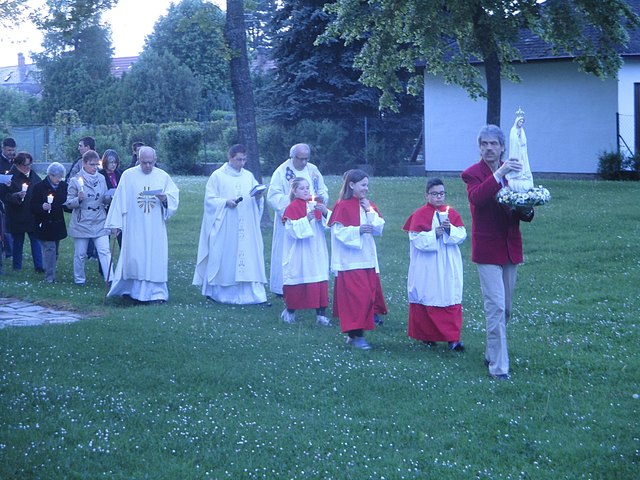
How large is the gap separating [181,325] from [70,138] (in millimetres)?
34083

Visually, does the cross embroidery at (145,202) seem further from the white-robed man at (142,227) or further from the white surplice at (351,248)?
the white surplice at (351,248)

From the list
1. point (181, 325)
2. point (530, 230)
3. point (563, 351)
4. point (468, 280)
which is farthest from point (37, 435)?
point (530, 230)

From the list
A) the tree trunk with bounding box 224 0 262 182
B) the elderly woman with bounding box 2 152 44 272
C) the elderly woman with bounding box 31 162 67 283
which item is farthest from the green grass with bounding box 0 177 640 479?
the tree trunk with bounding box 224 0 262 182

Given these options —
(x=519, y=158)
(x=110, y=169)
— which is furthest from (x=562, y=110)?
(x=519, y=158)

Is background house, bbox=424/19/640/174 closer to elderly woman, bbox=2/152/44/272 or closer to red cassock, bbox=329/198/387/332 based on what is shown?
elderly woman, bbox=2/152/44/272

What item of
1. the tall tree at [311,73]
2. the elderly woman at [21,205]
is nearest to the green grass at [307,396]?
the elderly woman at [21,205]

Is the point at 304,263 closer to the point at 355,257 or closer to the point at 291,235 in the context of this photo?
the point at 291,235

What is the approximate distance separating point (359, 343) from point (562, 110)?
24440 millimetres

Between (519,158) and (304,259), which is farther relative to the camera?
(304,259)

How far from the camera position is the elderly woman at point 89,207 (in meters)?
14.1

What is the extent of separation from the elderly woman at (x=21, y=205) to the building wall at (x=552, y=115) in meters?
21.1

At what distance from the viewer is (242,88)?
19375mm

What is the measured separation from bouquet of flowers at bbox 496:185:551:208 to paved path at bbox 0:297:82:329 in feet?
18.3

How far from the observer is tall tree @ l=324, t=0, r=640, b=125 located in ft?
72.9
